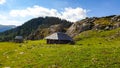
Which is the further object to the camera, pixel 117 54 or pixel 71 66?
pixel 117 54

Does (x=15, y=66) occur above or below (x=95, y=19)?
below

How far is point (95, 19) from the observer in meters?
194

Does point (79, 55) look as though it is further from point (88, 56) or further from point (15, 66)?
point (15, 66)

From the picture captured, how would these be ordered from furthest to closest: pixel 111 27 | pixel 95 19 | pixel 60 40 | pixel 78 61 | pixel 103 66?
1. pixel 95 19
2. pixel 111 27
3. pixel 60 40
4. pixel 78 61
5. pixel 103 66

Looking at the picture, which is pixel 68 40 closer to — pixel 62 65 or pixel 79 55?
pixel 79 55

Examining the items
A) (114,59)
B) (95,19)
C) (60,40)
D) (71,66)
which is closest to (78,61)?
(71,66)

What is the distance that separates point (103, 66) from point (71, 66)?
413 cm

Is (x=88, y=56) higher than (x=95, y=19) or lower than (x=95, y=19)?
lower

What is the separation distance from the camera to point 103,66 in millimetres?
30109

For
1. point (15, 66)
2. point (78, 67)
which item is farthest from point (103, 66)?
point (15, 66)

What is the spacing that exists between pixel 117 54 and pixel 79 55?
19.0ft

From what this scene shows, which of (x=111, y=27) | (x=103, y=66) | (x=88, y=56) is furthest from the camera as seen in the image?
(x=111, y=27)

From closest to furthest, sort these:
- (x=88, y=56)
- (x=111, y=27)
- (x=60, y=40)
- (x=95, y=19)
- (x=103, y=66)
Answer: (x=103, y=66), (x=88, y=56), (x=60, y=40), (x=111, y=27), (x=95, y=19)

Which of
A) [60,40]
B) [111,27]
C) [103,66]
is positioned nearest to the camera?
[103,66]
